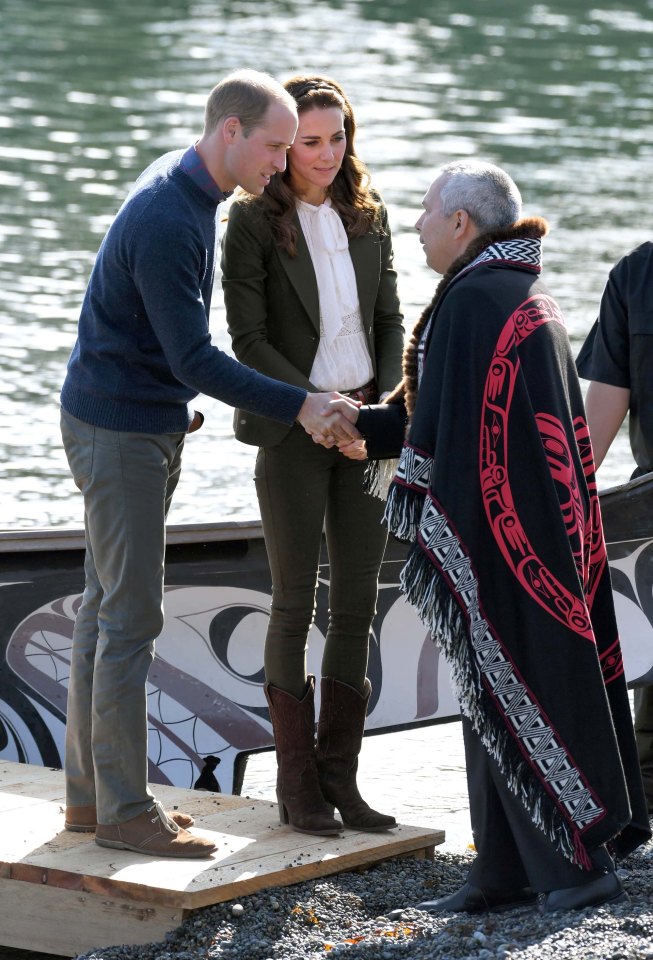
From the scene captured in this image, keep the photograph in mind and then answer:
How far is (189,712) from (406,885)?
1.64 metres

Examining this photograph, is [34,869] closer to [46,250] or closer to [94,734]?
[94,734]

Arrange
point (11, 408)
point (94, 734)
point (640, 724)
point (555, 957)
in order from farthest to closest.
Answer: point (11, 408)
point (640, 724)
point (94, 734)
point (555, 957)

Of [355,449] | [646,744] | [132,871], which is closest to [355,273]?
[355,449]

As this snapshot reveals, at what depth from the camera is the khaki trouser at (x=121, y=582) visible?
4066mm

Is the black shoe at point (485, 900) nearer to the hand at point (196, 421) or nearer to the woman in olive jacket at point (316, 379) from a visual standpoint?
the woman in olive jacket at point (316, 379)

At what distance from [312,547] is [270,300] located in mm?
667

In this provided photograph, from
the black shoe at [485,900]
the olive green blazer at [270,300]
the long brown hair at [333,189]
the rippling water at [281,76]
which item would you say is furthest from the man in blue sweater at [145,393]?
the rippling water at [281,76]

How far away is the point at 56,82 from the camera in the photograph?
24.5 m

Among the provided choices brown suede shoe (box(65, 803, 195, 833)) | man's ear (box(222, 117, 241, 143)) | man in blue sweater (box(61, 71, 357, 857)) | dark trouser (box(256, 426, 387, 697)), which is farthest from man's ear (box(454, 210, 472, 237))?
brown suede shoe (box(65, 803, 195, 833))

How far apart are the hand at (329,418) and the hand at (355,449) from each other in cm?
3

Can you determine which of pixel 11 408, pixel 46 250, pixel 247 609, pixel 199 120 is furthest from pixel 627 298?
pixel 199 120

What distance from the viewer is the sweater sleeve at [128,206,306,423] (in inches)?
153

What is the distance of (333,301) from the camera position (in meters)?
4.48

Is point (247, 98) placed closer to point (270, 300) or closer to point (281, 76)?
point (270, 300)
